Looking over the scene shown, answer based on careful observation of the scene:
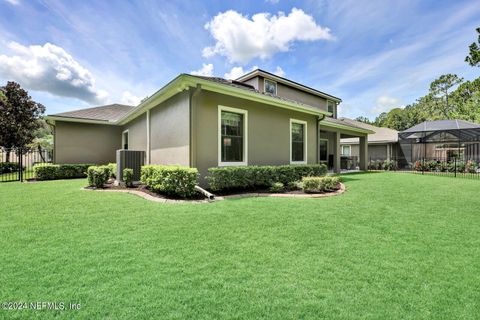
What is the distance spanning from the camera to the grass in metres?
2.01

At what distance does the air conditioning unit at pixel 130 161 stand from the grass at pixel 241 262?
3.83 m

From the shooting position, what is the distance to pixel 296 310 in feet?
6.41

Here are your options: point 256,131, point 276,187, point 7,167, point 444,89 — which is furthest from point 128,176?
point 444,89

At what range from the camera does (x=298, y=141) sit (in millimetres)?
10734

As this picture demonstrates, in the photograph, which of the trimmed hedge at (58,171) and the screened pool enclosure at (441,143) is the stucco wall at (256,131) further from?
the screened pool enclosure at (441,143)

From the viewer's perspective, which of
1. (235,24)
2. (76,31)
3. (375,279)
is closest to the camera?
(375,279)

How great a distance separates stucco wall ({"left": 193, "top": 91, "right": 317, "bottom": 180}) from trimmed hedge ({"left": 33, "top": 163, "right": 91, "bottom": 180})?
8.52 meters

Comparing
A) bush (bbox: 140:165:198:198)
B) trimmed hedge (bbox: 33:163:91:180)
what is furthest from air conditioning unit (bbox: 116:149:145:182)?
trimmed hedge (bbox: 33:163:91:180)

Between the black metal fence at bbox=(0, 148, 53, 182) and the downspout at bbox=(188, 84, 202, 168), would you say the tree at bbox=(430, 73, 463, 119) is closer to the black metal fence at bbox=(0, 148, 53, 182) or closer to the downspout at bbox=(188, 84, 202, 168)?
the downspout at bbox=(188, 84, 202, 168)

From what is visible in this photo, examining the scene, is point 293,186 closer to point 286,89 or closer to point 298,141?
point 298,141

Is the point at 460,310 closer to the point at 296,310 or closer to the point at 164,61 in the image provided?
the point at 296,310

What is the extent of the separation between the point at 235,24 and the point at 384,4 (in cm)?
622

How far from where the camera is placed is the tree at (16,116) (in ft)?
65.2

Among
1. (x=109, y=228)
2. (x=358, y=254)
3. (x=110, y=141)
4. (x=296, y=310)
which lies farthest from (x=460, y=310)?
(x=110, y=141)
